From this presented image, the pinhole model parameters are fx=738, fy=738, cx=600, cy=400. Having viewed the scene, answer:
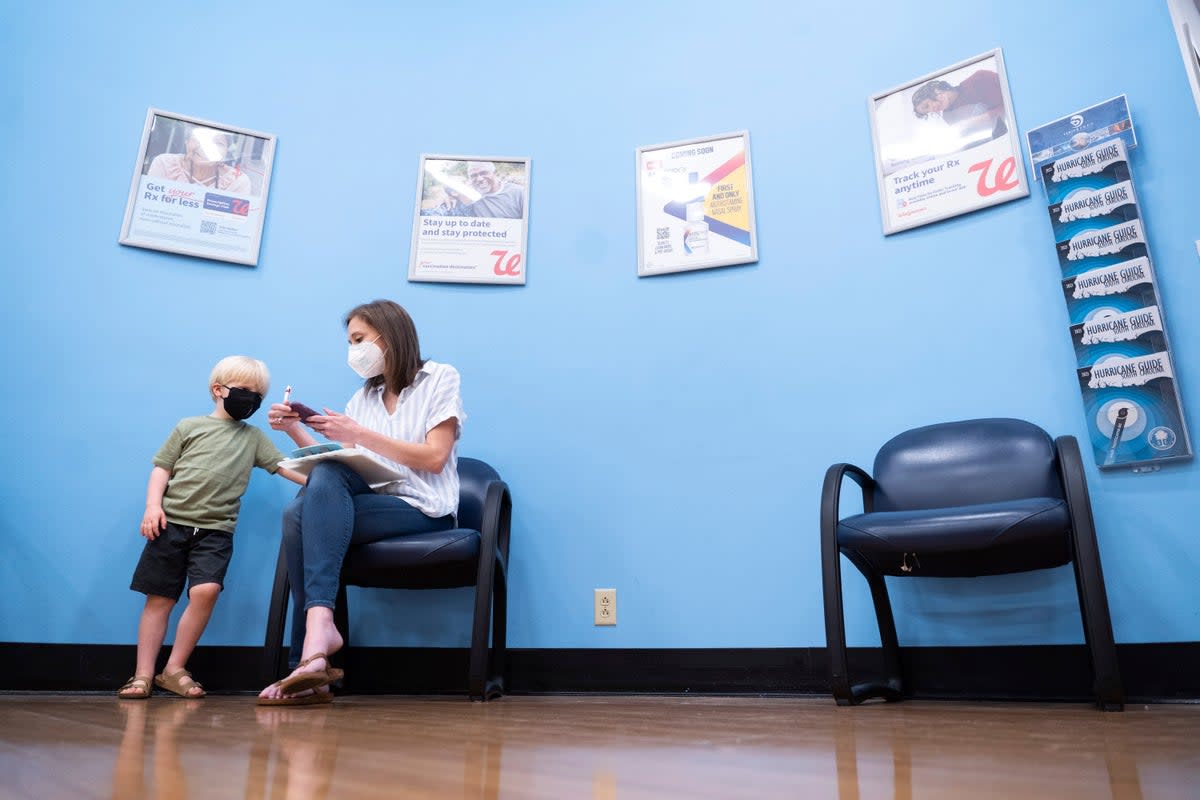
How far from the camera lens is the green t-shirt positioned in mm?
2135

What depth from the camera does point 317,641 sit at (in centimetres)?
151

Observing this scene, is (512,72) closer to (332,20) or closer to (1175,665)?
(332,20)

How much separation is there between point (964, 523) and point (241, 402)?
76.6 inches

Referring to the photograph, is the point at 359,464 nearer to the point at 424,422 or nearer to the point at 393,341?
the point at 424,422

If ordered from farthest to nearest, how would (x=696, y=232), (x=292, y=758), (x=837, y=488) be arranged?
(x=696, y=232)
(x=837, y=488)
(x=292, y=758)

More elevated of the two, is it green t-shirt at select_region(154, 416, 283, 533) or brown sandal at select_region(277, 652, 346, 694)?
green t-shirt at select_region(154, 416, 283, 533)

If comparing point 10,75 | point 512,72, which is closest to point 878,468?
point 512,72

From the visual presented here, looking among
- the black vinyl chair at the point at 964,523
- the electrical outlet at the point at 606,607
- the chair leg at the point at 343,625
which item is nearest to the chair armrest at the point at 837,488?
the black vinyl chair at the point at 964,523

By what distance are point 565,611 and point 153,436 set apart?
4.59 ft

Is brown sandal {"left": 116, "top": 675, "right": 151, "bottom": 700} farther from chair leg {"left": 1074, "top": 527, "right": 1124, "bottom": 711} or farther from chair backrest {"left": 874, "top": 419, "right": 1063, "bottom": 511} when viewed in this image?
chair leg {"left": 1074, "top": 527, "right": 1124, "bottom": 711}

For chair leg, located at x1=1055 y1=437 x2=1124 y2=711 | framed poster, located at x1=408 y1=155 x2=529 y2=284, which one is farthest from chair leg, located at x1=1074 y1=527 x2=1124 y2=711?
framed poster, located at x1=408 y1=155 x2=529 y2=284

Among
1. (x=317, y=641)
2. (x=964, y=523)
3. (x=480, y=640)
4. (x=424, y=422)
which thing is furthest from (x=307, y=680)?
(x=964, y=523)

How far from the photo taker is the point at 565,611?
2.20 m

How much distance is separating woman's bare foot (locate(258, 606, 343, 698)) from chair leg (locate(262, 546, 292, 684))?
0.43m
